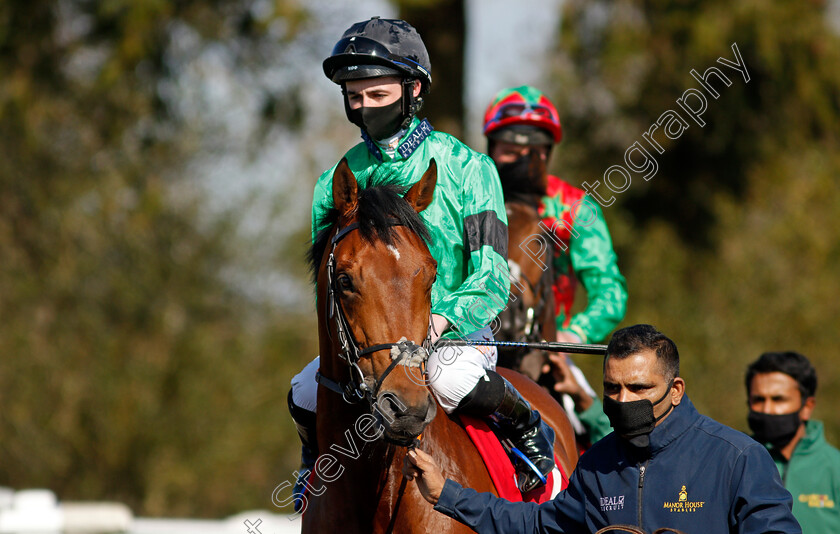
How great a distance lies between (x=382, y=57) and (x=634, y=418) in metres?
1.54

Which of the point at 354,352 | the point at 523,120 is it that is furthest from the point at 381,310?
the point at 523,120

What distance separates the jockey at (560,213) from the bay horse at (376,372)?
70.8 inches

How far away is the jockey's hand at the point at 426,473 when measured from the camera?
274 centimetres

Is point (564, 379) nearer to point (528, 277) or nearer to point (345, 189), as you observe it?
point (528, 277)

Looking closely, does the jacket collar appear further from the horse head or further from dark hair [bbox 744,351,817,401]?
the horse head

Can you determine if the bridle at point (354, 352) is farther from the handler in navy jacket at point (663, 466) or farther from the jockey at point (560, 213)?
the jockey at point (560, 213)

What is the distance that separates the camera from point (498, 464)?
3.25 m

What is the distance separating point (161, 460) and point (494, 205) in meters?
9.93

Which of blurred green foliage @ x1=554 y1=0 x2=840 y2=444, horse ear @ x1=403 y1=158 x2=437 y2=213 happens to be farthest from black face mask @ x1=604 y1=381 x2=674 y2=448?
blurred green foliage @ x1=554 y1=0 x2=840 y2=444

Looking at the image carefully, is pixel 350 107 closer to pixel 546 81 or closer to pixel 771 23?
pixel 771 23

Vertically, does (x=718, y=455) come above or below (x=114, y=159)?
below

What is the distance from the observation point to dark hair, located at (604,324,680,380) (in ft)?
8.30

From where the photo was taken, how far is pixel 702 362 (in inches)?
468

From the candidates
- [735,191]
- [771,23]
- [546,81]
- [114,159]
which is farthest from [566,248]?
[546,81]
